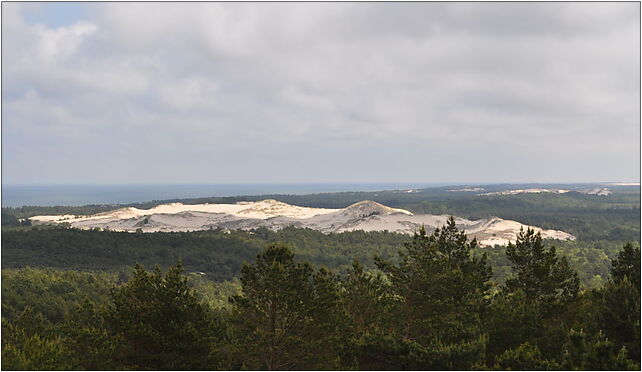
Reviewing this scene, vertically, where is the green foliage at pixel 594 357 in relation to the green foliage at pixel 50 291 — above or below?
above

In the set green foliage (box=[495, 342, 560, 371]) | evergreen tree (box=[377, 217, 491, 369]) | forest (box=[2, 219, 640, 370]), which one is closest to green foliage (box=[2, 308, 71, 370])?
forest (box=[2, 219, 640, 370])

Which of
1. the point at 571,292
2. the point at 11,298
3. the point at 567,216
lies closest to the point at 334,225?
the point at 567,216

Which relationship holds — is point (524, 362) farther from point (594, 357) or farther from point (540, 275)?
point (540, 275)

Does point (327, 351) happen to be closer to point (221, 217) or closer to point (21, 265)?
point (21, 265)

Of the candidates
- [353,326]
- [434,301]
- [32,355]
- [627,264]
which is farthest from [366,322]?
[32,355]

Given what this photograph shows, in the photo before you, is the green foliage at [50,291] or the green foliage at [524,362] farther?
the green foliage at [50,291]

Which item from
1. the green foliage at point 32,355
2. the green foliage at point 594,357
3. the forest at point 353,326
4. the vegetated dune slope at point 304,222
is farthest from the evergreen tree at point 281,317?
the vegetated dune slope at point 304,222

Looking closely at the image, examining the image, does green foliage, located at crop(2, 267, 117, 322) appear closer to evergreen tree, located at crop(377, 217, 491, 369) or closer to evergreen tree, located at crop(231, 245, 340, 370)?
evergreen tree, located at crop(231, 245, 340, 370)

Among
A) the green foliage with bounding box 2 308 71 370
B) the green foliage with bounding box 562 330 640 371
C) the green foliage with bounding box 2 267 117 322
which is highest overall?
the green foliage with bounding box 562 330 640 371

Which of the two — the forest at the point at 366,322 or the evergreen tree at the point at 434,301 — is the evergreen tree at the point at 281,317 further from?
the evergreen tree at the point at 434,301
